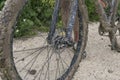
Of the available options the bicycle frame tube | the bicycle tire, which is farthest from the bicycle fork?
the bicycle tire

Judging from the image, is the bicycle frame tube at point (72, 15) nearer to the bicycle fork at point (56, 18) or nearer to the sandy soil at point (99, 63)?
the bicycle fork at point (56, 18)

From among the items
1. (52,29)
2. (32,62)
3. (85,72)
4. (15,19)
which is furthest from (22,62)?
(15,19)

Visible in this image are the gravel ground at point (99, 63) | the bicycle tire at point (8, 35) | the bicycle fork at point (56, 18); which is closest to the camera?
the bicycle tire at point (8, 35)

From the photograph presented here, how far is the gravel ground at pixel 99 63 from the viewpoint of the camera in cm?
330

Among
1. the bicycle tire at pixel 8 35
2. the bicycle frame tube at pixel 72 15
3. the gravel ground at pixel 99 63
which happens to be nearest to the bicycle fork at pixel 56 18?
the bicycle frame tube at pixel 72 15

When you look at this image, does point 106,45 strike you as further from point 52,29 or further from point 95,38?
point 52,29

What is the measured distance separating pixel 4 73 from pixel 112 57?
5.48 feet

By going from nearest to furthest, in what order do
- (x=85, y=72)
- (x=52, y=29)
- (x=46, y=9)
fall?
1. (x=52, y=29)
2. (x=85, y=72)
3. (x=46, y=9)

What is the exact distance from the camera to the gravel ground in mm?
3303

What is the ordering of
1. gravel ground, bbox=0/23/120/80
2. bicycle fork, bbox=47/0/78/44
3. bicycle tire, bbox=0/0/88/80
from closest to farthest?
bicycle tire, bbox=0/0/88/80
bicycle fork, bbox=47/0/78/44
gravel ground, bbox=0/23/120/80

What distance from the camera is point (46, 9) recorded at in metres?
4.49

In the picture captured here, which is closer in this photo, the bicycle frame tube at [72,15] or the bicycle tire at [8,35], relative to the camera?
the bicycle tire at [8,35]

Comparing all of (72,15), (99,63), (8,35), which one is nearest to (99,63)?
(99,63)

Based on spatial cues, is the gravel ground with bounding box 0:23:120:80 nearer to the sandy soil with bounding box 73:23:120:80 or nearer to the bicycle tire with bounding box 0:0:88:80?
the sandy soil with bounding box 73:23:120:80
